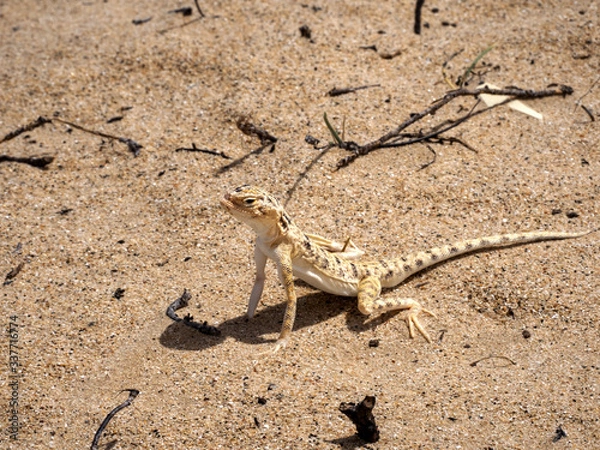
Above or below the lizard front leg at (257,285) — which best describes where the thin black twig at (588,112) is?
above

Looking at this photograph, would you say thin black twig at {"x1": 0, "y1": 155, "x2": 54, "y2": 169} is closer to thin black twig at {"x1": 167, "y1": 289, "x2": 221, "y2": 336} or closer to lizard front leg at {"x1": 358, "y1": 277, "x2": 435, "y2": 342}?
thin black twig at {"x1": 167, "y1": 289, "x2": 221, "y2": 336}

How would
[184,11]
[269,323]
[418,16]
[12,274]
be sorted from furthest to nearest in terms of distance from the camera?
[184,11] → [418,16] → [12,274] → [269,323]

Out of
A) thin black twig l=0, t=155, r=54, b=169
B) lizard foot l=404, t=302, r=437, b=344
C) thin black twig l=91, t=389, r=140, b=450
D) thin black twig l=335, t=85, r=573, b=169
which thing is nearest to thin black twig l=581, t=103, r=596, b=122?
thin black twig l=335, t=85, r=573, b=169

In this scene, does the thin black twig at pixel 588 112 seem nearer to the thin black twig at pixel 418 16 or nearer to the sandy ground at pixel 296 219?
the sandy ground at pixel 296 219

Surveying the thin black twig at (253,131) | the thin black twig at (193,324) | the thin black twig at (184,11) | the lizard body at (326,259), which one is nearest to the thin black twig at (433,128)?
the thin black twig at (253,131)

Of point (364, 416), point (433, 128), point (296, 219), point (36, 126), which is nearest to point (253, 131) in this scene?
point (296, 219)

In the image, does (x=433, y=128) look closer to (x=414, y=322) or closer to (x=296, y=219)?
(x=296, y=219)

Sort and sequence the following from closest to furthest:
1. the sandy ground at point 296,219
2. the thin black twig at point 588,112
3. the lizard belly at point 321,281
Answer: the sandy ground at point 296,219, the lizard belly at point 321,281, the thin black twig at point 588,112
